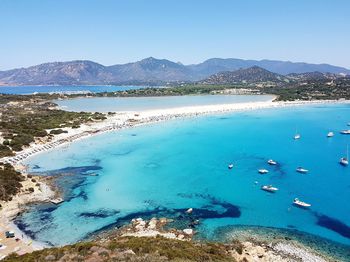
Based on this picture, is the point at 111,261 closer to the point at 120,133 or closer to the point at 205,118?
the point at 120,133

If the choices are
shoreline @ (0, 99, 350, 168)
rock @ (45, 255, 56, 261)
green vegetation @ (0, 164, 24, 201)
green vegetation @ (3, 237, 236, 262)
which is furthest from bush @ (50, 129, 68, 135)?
rock @ (45, 255, 56, 261)

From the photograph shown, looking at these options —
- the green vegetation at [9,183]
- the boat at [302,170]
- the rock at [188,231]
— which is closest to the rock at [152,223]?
the rock at [188,231]

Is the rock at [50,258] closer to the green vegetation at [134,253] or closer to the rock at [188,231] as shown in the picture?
the green vegetation at [134,253]

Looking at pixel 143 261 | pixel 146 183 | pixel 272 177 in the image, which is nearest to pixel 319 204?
pixel 272 177

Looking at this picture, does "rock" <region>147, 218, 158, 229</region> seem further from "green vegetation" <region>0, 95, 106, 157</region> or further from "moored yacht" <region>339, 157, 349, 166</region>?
"moored yacht" <region>339, 157, 349, 166</region>

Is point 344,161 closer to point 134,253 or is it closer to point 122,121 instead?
point 134,253

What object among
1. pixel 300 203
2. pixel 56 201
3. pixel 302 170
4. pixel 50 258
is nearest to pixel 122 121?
pixel 302 170
